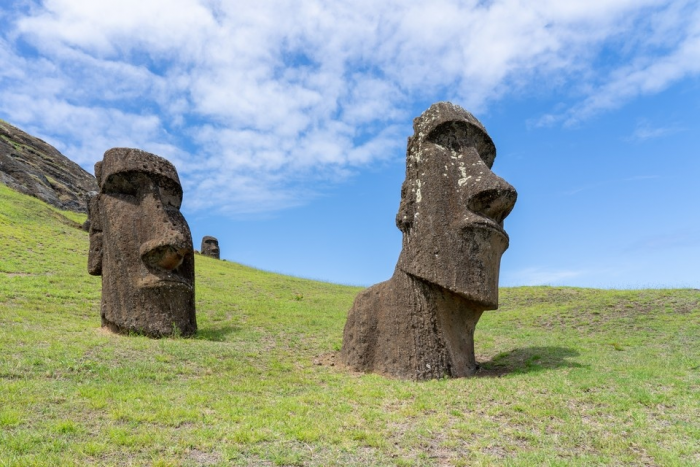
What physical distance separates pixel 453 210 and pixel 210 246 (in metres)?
38.4

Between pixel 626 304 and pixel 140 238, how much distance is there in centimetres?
1494

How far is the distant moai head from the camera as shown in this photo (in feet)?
30.5

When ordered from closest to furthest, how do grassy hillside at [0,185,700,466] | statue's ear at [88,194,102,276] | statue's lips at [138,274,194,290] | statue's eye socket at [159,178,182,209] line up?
grassy hillside at [0,185,700,466] < statue's lips at [138,274,194,290] < statue's eye socket at [159,178,182,209] < statue's ear at [88,194,102,276]

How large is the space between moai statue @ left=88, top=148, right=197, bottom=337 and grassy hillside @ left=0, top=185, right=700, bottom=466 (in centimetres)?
70

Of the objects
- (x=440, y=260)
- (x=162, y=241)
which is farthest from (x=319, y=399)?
(x=162, y=241)

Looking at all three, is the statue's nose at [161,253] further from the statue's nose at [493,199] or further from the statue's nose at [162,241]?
the statue's nose at [493,199]

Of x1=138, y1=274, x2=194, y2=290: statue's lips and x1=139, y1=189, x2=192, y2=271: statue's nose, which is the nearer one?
x1=138, y1=274, x2=194, y2=290: statue's lips

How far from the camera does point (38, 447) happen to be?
16.6 ft

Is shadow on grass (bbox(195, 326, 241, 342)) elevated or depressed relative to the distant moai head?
depressed

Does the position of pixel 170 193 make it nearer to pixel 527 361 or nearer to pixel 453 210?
pixel 453 210

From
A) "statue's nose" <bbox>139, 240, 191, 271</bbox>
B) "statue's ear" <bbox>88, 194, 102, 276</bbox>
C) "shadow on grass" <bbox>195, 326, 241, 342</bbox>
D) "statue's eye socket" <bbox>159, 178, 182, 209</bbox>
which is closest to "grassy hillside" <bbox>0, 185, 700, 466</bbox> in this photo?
"shadow on grass" <bbox>195, 326, 241, 342</bbox>

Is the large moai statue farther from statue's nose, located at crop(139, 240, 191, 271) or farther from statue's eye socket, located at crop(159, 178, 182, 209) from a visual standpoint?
statue's nose, located at crop(139, 240, 191, 271)

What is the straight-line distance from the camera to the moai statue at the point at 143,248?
11938 millimetres

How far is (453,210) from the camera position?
955cm
